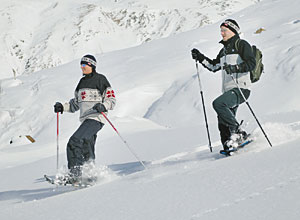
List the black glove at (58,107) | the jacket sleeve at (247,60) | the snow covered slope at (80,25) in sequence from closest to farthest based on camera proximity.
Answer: the jacket sleeve at (247,60) → the black glove at (58,107) → the snow covered slope at (80,25)

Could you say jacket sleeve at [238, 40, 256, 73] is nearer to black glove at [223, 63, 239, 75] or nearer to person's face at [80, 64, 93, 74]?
black glove at [223, 63, 239, 75]

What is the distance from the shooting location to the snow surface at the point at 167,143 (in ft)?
9.52

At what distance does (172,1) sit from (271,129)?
77876mm

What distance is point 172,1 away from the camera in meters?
79.4

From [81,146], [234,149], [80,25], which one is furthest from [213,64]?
[80,25]

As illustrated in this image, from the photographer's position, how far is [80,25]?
67812 mm

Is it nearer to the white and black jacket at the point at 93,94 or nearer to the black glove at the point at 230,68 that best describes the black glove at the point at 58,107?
the white and black jacket at the point at 93,94

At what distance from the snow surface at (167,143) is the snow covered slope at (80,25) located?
46.0m

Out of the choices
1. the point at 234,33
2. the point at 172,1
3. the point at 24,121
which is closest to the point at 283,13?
the point at 24,121

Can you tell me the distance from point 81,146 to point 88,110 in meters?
0.50

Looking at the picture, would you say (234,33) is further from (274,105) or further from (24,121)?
(24,121)

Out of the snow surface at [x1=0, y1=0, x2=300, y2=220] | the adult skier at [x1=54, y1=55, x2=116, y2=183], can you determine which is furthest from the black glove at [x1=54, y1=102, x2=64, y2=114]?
the snow surface at [x1=0, y1=0, x2=300, y2=220]

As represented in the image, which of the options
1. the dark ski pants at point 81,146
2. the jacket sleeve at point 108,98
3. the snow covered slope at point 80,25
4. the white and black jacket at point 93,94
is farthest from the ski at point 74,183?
the snow covered slope at point 80,25

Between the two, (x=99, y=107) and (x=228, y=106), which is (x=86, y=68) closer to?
(x=99, y=107)
